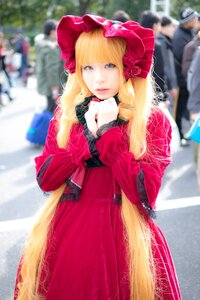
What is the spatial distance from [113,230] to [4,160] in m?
4.23

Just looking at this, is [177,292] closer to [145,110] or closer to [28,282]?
[28,282]

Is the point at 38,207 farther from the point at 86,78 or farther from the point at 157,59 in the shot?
the point at 86,78

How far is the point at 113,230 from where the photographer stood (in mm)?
2000

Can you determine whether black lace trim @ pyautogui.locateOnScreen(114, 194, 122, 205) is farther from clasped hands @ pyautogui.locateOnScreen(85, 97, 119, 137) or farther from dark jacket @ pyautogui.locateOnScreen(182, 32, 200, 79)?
dark jacket @ pyautogui.locateOnScreen(182, 32, 200, 79)

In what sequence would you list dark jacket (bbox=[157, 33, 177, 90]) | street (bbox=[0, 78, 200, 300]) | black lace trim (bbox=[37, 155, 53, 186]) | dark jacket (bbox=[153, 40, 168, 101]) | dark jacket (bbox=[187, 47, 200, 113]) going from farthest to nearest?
dark jacket (bbox=[157, 33, 177, 90]), dark jacket (bbox=[153, 40, 168, 101]), dark jacket (bbox=[187, 47, 200, 113]), street (bbox=[0, 78, 200, 300]), black lace trim (bbox=[37, 155, 53, 186])

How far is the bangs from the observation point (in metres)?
1.92

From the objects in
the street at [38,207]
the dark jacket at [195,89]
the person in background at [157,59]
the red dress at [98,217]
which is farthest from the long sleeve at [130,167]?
the person in background at [157,59]

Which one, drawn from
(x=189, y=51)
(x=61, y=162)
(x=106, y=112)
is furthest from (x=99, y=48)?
(x=189, y=51)

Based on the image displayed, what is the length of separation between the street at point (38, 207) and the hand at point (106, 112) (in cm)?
151

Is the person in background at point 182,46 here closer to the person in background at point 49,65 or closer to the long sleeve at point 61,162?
the person in background at point 49,65

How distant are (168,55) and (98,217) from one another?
4188mm

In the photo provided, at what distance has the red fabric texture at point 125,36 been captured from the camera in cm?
189

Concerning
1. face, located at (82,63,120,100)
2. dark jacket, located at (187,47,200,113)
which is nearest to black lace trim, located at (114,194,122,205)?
face, located at (82,63,120,100)

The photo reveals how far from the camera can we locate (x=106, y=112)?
1.90 metres
